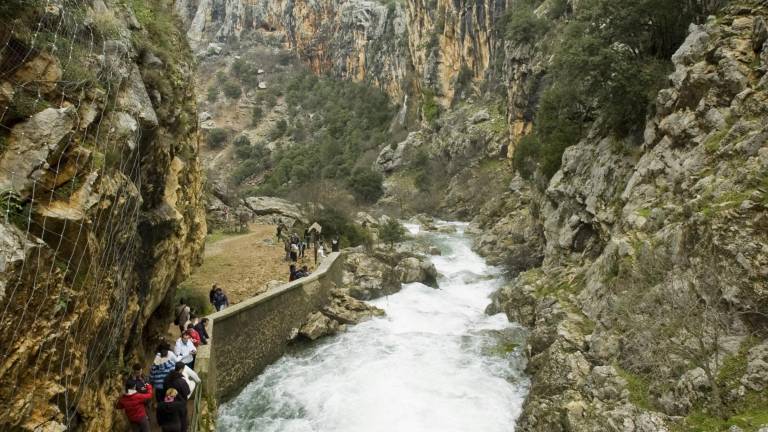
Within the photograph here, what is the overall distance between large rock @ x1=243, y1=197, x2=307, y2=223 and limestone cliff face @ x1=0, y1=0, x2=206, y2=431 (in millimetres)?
23616

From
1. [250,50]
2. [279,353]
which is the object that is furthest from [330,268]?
[250,50]

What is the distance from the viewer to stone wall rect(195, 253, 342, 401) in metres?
11.8

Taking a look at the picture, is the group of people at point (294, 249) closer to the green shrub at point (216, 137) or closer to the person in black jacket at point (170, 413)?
the person in black jacket at point (170, 413)

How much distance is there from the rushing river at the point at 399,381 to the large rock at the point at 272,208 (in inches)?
607

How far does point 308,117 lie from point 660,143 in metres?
65.7

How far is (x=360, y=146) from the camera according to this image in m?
64.2

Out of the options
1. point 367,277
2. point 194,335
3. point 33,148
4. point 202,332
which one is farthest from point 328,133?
point 33,148

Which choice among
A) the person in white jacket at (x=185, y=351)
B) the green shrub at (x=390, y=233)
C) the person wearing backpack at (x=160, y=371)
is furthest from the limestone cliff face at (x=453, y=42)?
the person wearing backpack at (x=160, y=371)

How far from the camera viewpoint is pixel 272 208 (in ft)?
113

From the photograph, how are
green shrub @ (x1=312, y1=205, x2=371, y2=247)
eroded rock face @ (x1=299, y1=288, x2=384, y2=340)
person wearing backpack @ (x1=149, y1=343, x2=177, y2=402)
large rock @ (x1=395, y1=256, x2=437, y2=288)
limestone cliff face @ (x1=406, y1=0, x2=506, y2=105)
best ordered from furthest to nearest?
limestone cliff face @ (x1=406, y1=0, x2=506, y2=105) → green shrub @ (x1=312, y1=205, x2=371, y2=247) → large rock @ (x1=395, y1=256, x2=437, y2=288) → eroded rock face @ (x1=299, y1=288, x2=384, y2=340) → person wearing backpack @ (x1=149, y1=343, x2=177, y2=402)

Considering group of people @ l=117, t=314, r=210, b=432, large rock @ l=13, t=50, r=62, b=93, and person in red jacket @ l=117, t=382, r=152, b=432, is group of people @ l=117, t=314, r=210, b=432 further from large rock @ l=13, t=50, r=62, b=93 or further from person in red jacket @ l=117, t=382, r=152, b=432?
large rock @ l=13, t=50, r=62, b=93

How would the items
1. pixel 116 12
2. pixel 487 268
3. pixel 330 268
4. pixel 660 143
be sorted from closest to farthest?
pixel 116 12
pixel 660 143
pixel 330 268
pixel 487 268

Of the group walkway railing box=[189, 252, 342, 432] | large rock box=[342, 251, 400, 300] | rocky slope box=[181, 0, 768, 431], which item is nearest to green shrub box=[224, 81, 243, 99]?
large rock box=[342, 251, 400, 300]

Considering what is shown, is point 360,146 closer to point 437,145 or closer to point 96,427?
point 437,145
